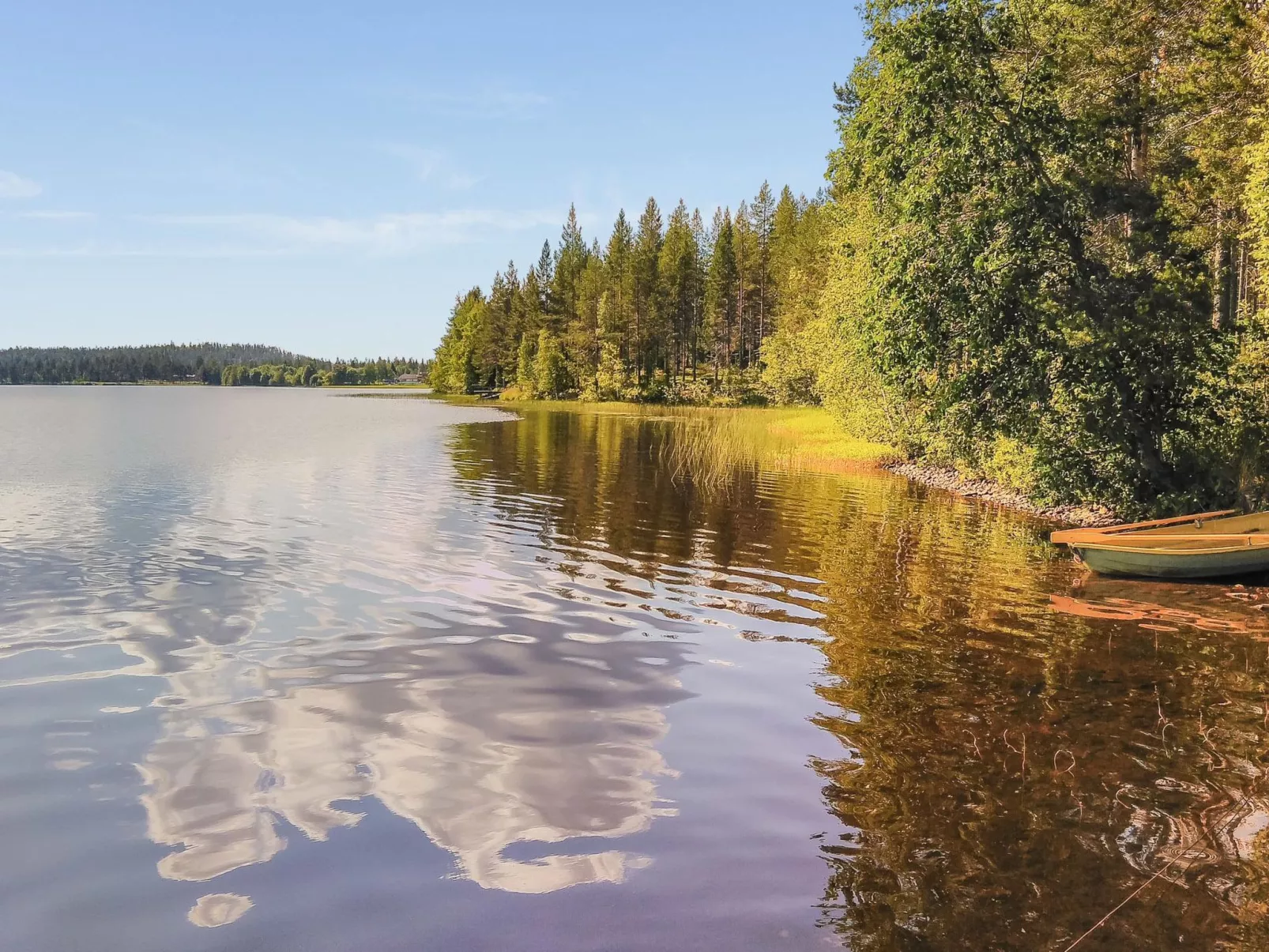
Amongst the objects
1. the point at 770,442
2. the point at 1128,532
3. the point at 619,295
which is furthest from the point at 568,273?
the point at 1128,532

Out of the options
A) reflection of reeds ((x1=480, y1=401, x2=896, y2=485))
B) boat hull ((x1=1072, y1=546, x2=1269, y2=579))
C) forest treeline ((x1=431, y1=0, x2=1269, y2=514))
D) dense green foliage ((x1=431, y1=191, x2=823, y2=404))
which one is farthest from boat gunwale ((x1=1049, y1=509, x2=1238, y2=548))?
dense green foliage ((x1=431, y1=191, x2=823, y2=404))

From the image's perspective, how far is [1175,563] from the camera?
44.5 feet

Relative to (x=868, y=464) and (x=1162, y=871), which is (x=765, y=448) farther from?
(x=1162, y=871)

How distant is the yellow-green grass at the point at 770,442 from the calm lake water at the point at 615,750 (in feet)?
56.3

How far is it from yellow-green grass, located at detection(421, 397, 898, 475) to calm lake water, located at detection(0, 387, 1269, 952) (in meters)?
17.2

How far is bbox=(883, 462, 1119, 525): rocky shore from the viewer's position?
20.0 meters

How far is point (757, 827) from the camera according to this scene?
587cm

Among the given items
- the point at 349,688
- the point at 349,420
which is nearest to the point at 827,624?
the point at 349,688

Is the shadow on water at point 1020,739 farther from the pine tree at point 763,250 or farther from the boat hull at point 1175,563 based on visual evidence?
the pine tree at point 763,250

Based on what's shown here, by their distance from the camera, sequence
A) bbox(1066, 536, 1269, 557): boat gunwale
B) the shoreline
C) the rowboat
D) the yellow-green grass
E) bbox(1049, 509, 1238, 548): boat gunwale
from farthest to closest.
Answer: the yellow-green grass < the shoreline < bbox(1049, 509, 1238, 548): boat gunwale < the rowboat < bbox(1066, 536, 1269, 557): boat gunwale

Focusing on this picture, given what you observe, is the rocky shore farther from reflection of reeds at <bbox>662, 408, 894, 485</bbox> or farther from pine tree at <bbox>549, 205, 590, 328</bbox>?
pine tree at <bbox>549, 205, 590, 328</bbox>

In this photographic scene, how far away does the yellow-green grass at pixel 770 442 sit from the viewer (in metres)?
33.1

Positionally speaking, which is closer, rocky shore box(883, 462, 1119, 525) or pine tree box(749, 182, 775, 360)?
rocky shore box(883, 462, 1119, 525)

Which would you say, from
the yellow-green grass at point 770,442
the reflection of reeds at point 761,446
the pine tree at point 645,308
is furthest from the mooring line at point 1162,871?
the pine tree at point 645,308
